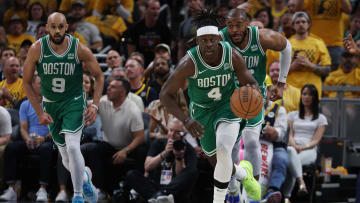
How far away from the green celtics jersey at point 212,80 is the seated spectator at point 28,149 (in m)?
2.97

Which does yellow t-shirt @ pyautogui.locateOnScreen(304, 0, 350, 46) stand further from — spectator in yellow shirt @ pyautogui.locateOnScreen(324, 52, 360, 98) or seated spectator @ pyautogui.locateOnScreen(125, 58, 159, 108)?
seated spectator @ pyautogui.locateOnScreen(125, 58, 159, 108)

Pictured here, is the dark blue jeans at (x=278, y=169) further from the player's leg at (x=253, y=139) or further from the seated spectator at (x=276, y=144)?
the player's leg at (x=253, y=139)

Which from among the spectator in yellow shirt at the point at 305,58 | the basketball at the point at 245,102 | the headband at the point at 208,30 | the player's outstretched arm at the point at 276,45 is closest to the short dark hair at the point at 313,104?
the spectator in yellow shirt at the point at 305,58

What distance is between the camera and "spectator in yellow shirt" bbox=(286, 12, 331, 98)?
995 centimetres

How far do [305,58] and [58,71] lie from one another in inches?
160

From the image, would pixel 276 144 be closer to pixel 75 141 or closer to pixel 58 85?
pixel 75 141

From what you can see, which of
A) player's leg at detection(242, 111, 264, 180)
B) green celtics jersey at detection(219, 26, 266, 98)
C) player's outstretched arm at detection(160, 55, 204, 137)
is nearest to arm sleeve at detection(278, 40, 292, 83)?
green celtics jersey at detection(219, 26, 266, 98)

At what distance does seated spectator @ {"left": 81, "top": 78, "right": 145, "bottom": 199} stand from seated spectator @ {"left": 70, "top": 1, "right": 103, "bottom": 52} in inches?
103

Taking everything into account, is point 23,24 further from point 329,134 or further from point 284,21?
point 329,134

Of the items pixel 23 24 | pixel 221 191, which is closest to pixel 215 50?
pixel 221 191

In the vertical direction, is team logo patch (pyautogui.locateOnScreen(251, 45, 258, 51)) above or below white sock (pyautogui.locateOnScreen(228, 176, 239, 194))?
above

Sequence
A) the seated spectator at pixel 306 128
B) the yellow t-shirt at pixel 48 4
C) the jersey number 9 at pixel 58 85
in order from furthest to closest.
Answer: the yellow t-shirt at pixel 48 4 < the seated spectator at pixel 306 128 < the jersey number 9 at pixel 58 85

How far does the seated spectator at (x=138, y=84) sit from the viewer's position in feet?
32.6

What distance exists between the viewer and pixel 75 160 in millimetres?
7312
